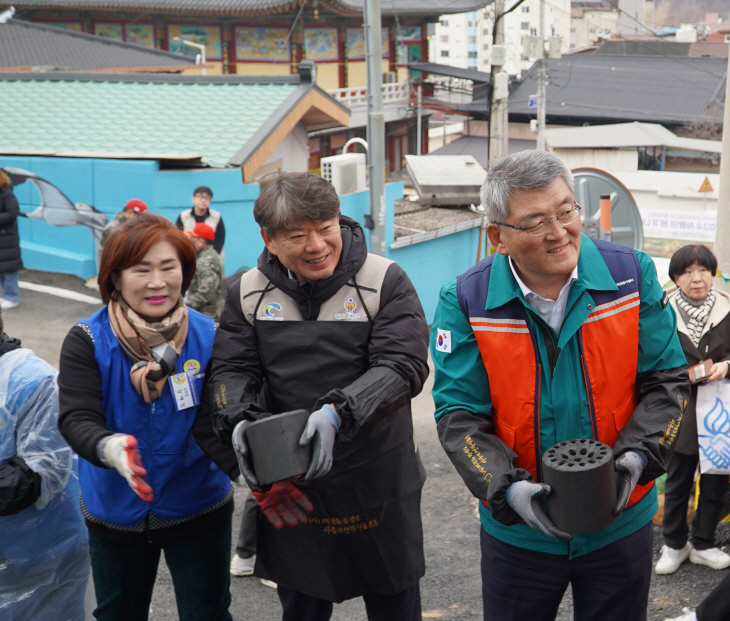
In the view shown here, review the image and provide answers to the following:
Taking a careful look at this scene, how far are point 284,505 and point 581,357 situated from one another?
104 centimetres

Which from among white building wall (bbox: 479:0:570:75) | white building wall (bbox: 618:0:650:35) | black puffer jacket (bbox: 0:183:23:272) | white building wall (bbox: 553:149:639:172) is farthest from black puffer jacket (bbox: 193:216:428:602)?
white building wall (bbox: 618:0:650:35)

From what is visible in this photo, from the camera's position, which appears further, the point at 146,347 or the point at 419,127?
the point at 419,127

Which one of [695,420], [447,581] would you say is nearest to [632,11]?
[695,420]

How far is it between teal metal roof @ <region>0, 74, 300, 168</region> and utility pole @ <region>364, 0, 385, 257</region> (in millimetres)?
2047

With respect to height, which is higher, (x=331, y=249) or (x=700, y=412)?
(x=331, y=249)

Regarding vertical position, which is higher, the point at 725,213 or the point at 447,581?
the point at 725,213

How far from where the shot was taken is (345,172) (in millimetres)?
11203

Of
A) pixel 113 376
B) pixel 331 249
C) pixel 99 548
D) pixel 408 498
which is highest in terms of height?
pixel 331 249

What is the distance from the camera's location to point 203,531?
2736 mm

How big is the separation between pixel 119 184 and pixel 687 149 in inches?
801

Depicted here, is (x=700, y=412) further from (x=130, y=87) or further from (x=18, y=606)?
(x=130, y=87)

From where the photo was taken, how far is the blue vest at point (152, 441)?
2.60 meters

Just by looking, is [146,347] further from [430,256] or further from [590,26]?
[590,26]

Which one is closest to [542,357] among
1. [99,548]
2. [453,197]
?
[99,548]
